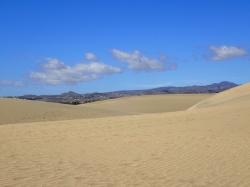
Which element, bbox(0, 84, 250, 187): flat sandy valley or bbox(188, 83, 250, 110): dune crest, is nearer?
bbox(0, 84, 250, 187): flat sandy valley

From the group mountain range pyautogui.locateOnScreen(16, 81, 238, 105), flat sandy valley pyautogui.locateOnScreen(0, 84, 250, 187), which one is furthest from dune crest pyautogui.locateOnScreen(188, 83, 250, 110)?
mountain range pyautogui.locateOnScreen(16, 81, 238, 105)

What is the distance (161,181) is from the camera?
594cm

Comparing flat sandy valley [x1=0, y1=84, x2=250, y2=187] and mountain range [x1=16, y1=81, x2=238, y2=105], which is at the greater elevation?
mountain range [x1=16, y1=81, x2=238, y2=105]

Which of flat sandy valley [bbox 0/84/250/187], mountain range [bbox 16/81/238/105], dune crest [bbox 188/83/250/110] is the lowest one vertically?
flat sandy valley [bbox 0/84/250/187]

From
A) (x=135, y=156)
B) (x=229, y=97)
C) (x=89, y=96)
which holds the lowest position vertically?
Result: (x=135, y=156)

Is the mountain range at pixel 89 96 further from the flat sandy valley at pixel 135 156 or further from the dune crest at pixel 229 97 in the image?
the flat sandy valley at pixel 135 156

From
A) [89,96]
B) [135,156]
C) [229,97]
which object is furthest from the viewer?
[89,96]

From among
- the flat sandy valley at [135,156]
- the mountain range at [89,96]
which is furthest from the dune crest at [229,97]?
the mountain range at [89,96]

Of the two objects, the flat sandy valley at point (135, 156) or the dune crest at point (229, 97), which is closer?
the flat sandy valley at point (135, 156)

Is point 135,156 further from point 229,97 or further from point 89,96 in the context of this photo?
point 89,96

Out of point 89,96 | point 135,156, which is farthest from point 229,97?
point 89,96

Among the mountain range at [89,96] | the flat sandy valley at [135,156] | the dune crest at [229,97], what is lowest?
the flat sandy valley at [135,156]

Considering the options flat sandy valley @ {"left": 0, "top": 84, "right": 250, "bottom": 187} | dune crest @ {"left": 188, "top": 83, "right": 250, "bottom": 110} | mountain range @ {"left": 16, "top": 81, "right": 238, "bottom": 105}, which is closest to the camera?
flat sandy valley @ {"left": 0, "top": 84, "right": 250, "bottom": 187}

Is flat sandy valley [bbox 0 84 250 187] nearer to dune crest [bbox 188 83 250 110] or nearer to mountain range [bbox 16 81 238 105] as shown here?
dune crest [bbox 188 83 250 110]
